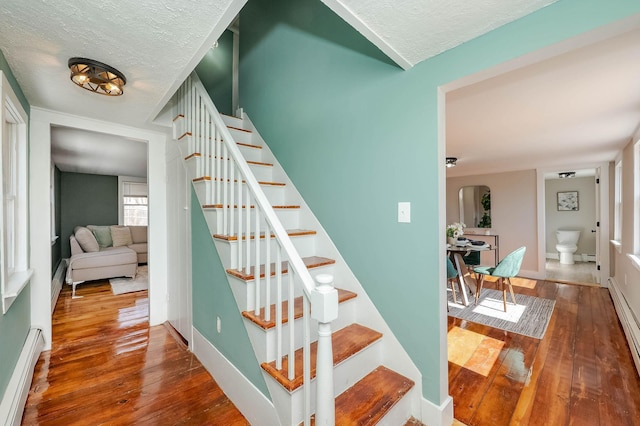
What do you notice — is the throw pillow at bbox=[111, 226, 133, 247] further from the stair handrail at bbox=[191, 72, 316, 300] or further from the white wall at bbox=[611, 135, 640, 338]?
the white wall at bbox=[611, 135, 640, 338]

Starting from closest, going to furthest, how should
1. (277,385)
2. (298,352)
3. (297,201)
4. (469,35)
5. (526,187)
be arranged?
(469,35) → (277,385) → (298,352) → (297,201) → (526,187)

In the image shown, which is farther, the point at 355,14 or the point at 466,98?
the point at 466,98

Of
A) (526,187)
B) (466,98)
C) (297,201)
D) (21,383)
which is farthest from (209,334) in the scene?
(526,187)

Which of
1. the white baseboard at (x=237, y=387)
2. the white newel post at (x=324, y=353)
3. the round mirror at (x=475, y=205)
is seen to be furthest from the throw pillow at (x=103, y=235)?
the round mirror at (x=475, y=205)

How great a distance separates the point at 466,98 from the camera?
2.22 metres

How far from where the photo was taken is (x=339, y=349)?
5.16 ft

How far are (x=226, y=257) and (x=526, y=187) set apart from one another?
5.82 metres

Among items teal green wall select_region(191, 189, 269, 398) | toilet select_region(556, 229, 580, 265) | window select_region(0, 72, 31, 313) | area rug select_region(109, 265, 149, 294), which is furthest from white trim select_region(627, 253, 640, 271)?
area rug select_region(109, 265, 149, 294)

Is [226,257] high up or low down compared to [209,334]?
up

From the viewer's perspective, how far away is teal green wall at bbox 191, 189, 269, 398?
1.69 m

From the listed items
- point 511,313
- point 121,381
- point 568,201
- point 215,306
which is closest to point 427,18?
point 215,306

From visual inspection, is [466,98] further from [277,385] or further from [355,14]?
[277,385]

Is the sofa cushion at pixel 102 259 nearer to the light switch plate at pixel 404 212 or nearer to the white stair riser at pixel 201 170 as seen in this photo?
the white stair riser at pixel 201 170

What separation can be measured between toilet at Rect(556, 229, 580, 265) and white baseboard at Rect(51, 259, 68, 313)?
9.89 metres
